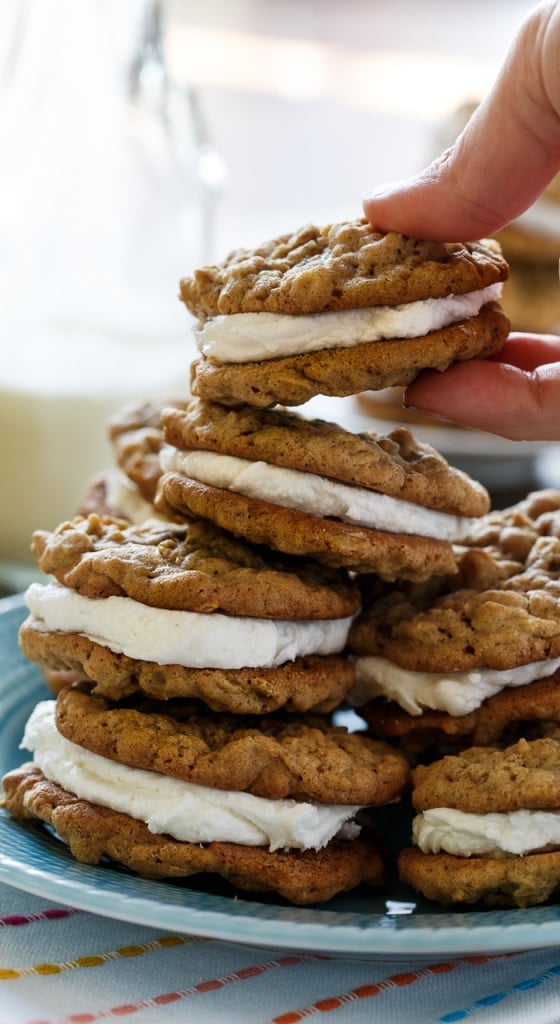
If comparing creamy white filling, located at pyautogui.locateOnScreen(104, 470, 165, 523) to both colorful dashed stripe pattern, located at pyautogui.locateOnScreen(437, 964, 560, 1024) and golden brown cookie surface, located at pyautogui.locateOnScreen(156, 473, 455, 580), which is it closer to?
golden brown cookie surface, located at pyautogui.locateOnScreen(156, 473, 455, 580)

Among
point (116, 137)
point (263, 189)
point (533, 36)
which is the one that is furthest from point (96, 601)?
point (263, 189)

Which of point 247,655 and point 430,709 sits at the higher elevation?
point 247,655

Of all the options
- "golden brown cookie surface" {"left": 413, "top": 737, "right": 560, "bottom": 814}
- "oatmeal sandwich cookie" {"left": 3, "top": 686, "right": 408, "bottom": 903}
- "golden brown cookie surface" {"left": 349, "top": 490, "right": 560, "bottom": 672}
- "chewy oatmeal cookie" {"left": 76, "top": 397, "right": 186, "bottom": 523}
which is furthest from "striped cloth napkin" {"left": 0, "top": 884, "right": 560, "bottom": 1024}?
"chewy oatmeal cookie" {"left": 76, "top": 397, "right": 186, "bottom": 523}

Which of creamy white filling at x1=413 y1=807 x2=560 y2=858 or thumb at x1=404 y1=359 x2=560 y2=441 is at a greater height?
thumb at x1=404 y1=359 x2=560 y2=441

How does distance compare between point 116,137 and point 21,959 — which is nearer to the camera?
point 21,959

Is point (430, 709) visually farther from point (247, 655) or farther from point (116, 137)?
point (116, 137)

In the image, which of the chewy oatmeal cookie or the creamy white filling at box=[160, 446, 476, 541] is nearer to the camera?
the creamy white filling at box=[160, 446, 476, 541]

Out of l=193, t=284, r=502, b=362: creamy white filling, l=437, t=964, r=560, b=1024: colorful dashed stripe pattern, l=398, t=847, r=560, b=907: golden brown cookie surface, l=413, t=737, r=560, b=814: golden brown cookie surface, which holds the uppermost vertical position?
l=193, t=284, r=502, b=362: creamy white filling

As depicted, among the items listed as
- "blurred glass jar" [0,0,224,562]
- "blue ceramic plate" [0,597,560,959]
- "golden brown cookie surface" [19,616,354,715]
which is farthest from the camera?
"blurred glass jar" [0,0,224,562]
